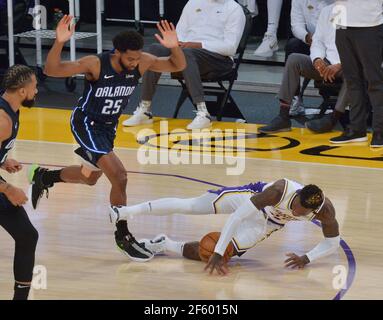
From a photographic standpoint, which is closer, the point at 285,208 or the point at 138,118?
the point at 285,208

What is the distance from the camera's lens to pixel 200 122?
34.6 ft

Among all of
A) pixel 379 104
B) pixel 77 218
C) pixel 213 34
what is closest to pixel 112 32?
pixel 213 34

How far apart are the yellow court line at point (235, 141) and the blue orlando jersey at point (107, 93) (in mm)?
2552

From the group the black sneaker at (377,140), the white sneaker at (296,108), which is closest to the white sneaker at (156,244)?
the black sneaker at (377,140)

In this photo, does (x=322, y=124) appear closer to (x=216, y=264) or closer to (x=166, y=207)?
(x=166, y=207)

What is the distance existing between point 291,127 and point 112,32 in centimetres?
401

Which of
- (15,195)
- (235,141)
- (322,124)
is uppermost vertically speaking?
(15,195)

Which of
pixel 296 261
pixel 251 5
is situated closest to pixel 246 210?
pixel 296 261

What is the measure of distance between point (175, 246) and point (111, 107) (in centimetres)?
108

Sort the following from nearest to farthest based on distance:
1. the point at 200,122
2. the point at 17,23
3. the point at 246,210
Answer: the point at 246,210
the point at 200,122
the point at 17,23

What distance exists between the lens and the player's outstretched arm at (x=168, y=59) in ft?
24.2

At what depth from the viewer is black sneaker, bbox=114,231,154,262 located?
704 cm

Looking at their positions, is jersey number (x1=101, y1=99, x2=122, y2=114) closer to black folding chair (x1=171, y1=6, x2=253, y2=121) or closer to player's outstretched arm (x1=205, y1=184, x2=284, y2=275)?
player's outstretched arm (x1=205, y1=184, x2=284, y2=275)

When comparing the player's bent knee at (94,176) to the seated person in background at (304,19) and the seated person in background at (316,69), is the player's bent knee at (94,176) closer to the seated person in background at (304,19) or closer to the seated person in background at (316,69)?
the seated person in background at (316,69)
